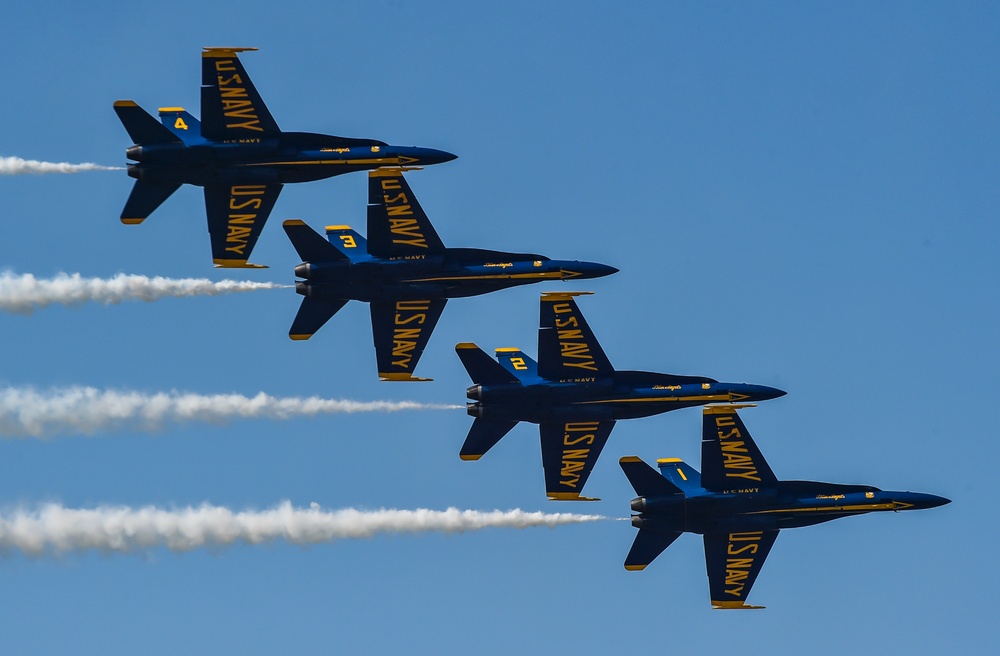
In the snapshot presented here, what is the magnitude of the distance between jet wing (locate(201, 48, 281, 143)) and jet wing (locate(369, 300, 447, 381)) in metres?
10.6

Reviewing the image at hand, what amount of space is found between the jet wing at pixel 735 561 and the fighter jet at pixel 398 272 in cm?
1432

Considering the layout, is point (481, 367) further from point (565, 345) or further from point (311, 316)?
point (311, 316)

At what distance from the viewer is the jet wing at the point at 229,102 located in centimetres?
10562

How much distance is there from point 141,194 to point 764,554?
113 ft

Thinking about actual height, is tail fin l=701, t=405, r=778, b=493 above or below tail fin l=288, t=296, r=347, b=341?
below

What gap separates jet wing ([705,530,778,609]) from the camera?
10988 centimetres

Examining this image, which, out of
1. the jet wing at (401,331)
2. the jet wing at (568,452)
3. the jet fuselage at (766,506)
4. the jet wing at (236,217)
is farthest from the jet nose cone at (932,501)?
the jet wing at (236,217)

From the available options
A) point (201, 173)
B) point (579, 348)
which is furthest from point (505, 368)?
point (201, 173)

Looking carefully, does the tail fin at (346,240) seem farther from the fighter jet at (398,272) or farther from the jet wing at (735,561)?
the jet wing at (735,561)

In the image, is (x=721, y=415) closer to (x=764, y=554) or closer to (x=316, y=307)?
(x=764, y=554)

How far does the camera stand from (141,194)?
348 feet

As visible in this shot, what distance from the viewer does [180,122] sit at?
107938 mm

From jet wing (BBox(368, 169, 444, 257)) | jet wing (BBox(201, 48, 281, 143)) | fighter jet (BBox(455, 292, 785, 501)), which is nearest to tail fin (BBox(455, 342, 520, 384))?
fighter jet (BBox(455, 292, 785, 501))

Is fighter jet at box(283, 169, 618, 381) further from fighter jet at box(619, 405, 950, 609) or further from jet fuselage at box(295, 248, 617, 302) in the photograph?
fighter jet at box(619, 405, 950, 609)
